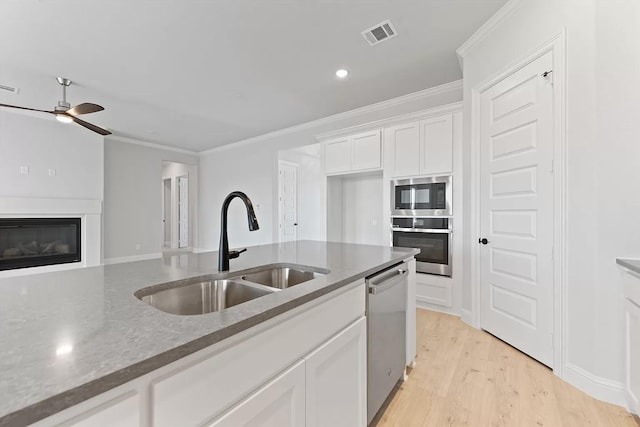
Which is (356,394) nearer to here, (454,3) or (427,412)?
(427,412)

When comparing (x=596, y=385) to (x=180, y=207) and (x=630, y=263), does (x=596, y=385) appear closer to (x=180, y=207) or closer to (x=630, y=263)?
(x=630, y=263)

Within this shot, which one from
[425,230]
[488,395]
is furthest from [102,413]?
[425,230]

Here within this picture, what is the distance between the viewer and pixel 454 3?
230cm

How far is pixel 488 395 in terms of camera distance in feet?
5.93

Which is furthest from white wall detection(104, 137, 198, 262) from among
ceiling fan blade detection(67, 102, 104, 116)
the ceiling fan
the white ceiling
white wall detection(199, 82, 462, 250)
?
ceiling fan blade detection(67, 102, 104, 116)

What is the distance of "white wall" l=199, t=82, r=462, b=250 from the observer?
4.86 metres

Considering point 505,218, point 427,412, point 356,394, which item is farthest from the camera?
point 505,218

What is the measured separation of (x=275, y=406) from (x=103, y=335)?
53 cm

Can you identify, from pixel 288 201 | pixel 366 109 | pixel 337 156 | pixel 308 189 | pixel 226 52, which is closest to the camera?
pixel 226 52

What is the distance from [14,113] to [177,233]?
4.62m

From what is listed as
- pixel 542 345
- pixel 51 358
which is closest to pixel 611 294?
pixel 542 345

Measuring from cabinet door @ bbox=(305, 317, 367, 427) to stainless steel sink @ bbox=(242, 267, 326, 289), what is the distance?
37 cm

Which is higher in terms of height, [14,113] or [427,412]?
[14,113]

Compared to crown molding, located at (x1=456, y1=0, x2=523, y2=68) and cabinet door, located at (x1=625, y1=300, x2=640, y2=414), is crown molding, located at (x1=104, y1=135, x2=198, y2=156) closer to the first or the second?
crown molding, located at (x1=456, y1=0, x2=523, y2=68)
